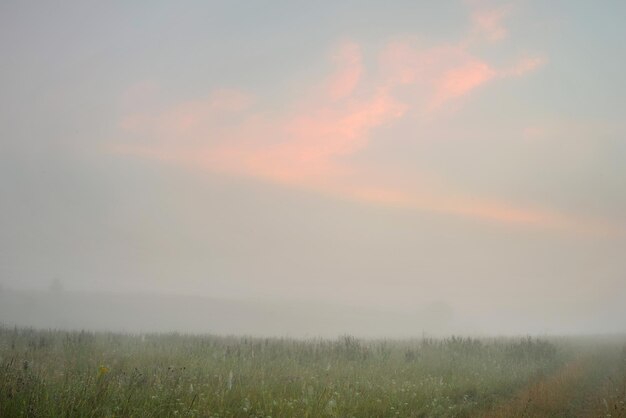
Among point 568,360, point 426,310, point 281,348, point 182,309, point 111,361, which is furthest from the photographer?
point 426,310

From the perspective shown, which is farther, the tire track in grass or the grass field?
the tire track in grass

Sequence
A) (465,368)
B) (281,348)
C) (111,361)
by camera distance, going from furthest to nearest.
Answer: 1. (281,348)
2. (465,368)
3. (111,361)

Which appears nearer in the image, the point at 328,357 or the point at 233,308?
the point at 328,357

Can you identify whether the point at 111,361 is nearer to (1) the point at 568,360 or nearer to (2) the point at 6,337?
(2) the point at 6,337

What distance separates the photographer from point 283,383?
34.7ft

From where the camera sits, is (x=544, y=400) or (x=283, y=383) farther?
(x=544, y=400)

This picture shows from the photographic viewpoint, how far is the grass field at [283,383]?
22.2 feet

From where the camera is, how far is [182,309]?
77875mm

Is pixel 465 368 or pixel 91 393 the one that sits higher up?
pixel 91 393

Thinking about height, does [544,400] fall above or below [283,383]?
below

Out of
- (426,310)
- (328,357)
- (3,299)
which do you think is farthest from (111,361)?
(426,310)

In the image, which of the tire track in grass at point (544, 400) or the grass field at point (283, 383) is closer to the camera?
the grass field at point (283, 383)

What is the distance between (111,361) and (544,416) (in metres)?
11.8

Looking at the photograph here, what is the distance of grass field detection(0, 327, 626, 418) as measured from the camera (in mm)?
6762
